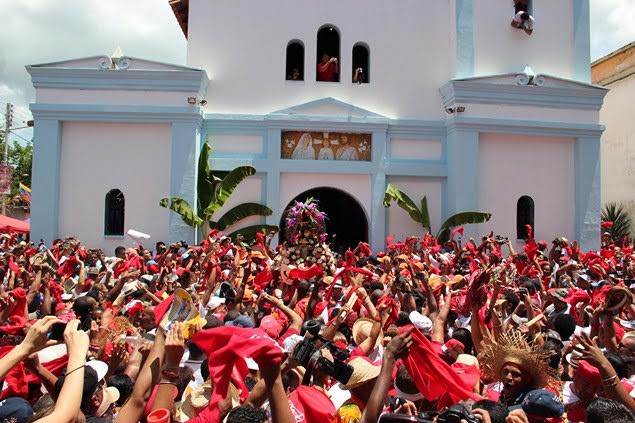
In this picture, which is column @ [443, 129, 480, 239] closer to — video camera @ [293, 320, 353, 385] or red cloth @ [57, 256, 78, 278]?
red cloth @ [57, 256, 78, 278]

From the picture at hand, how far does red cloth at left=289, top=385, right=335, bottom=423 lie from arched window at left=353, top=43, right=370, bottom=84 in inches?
647

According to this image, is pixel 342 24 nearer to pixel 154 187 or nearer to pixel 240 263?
pixel 154 187

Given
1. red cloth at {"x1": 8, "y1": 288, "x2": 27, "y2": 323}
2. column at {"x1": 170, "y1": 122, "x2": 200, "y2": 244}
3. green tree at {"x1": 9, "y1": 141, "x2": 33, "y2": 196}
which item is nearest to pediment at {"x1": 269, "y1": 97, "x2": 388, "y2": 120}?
column at {"x1": 170, "y1": 122, "x2": 200, "y2": 244}

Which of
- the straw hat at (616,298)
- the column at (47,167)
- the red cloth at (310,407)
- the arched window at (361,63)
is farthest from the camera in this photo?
the arched window at (361,63)

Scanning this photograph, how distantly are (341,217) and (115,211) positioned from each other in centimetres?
738

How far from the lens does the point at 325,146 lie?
1841cm

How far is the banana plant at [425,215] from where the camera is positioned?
17.4 m

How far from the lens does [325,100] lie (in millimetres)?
18312

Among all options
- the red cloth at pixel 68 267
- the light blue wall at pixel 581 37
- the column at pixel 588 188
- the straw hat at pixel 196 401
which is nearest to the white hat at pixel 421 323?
the straw hat at pixel 196 401

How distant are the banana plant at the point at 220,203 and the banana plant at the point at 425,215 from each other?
353 centimetres

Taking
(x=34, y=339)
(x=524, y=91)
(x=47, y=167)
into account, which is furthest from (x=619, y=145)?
(x=34, y=339)

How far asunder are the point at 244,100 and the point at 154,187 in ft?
12.3

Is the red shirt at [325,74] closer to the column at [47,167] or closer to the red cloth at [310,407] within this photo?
the column at [47,167]

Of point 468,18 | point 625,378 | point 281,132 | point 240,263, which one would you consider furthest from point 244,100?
point 625,378
